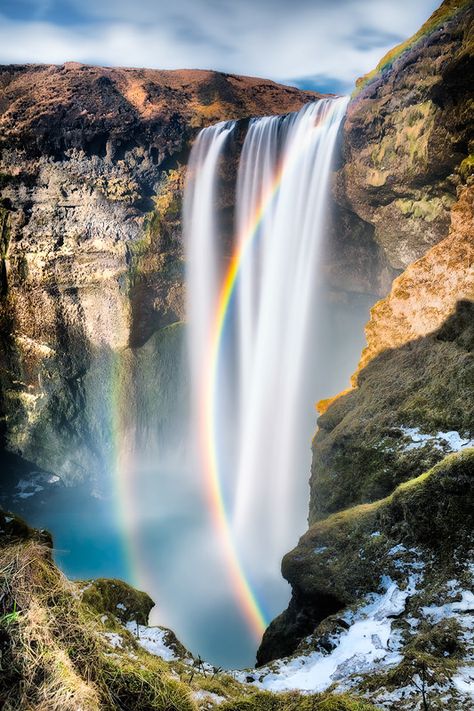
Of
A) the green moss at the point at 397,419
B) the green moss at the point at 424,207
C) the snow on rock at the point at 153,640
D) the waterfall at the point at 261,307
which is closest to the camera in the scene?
the snow on rock at the point at 153,640

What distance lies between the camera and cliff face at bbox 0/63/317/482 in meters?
26.7

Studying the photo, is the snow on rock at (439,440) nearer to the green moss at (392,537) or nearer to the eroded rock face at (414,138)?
the green moss at (392,537)

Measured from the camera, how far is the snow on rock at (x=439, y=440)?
970 cm

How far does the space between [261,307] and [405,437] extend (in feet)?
54.7

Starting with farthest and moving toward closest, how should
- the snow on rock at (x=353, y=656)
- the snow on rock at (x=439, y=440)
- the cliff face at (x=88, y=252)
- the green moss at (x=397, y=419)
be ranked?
the cliff face at (x=88, y=252)
the green moss at (x=397, y=419)
the snow on rock at (x=439, y=440)
the snow on rock at (x=353, y=656)

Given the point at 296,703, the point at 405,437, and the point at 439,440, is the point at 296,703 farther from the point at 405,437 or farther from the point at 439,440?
the point at 405,437

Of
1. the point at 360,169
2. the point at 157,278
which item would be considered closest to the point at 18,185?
the point at 157,278

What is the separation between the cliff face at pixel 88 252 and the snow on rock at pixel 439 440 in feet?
62.8

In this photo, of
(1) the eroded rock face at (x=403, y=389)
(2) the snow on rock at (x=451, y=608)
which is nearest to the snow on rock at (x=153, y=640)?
(2) the snow on rock at (x=451, y=608)

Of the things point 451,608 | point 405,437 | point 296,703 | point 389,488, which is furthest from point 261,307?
point 296,703

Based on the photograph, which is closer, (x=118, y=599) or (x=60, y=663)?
(x=60, y=663)

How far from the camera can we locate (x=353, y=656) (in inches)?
242

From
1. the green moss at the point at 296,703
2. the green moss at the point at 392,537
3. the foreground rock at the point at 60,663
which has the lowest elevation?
the green moss at the point at 296,703

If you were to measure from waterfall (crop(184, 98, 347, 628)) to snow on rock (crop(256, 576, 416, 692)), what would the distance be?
45.9 feet
